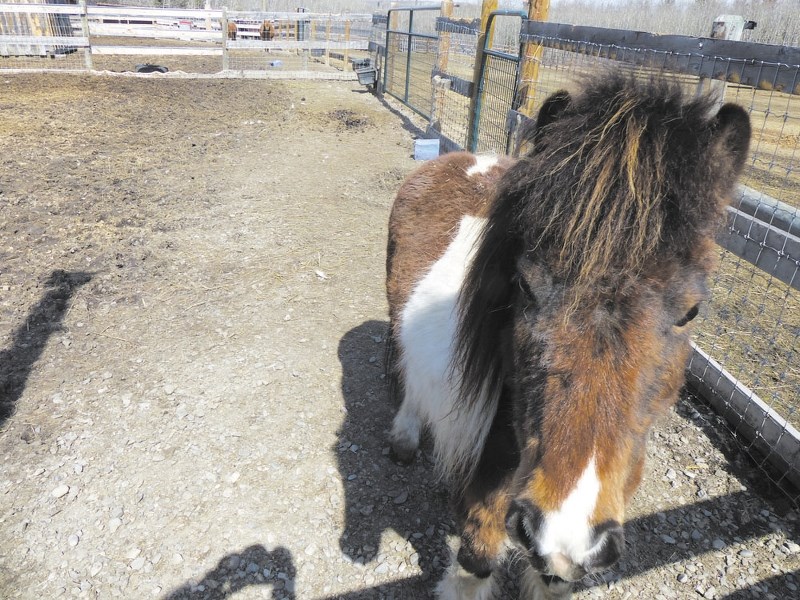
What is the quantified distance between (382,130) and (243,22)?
68.4 feet

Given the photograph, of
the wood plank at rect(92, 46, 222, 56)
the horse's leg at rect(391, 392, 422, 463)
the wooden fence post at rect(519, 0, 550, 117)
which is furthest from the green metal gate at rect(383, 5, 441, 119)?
the horse's leg at rect(391, 392, 422, 463)

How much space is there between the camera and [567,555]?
1066mm

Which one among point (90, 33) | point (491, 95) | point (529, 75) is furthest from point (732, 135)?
point (90, 33)

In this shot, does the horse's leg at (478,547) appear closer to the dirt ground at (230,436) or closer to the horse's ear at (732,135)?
the dirt ground at (230,436)

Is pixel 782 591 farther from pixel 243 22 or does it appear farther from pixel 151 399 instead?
pixel 243 22

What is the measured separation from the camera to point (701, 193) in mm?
1150

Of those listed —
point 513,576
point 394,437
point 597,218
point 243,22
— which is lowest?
point 513,576

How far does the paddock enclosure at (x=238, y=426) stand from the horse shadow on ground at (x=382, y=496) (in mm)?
11

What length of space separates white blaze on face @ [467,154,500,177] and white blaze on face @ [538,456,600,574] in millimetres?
1921

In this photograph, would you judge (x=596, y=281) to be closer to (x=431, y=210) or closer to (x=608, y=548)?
(x=608, y=548)

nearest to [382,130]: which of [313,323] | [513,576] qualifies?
[313,323]

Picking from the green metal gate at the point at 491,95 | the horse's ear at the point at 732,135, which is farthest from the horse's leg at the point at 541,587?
the green metal gate at the point at 491,95

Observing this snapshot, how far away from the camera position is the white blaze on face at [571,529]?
3.46 ft

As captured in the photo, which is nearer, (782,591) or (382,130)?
(782,591)
